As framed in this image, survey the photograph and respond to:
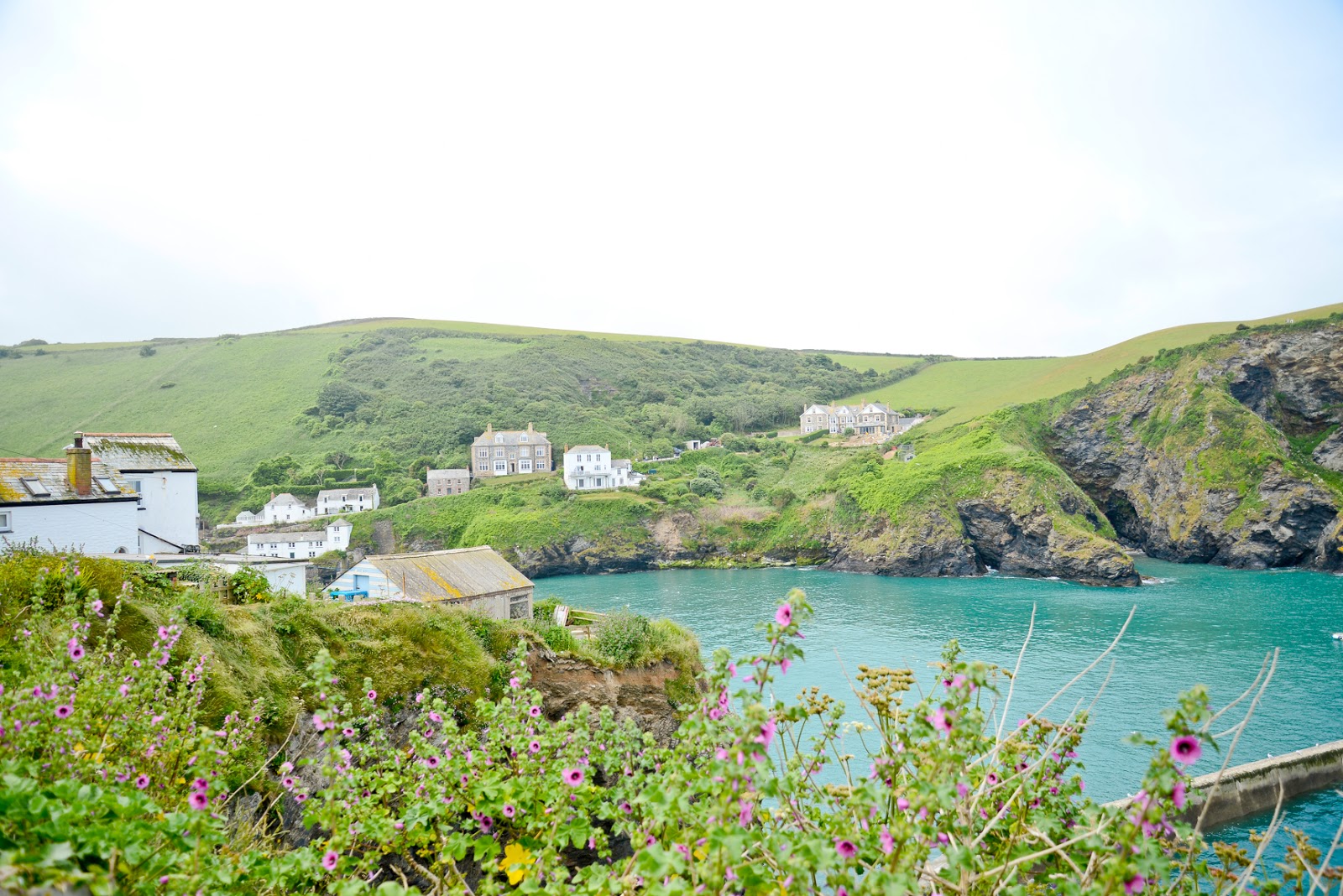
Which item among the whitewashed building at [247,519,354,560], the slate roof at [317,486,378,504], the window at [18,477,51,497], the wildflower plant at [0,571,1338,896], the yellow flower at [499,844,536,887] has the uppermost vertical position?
the window at [18,477,51,497]

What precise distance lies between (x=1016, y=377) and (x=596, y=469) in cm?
7478

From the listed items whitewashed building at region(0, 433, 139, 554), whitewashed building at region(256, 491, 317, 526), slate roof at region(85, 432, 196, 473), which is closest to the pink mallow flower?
whitewashed building at region(0, 433, 139, 554)

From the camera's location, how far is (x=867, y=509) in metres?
69.7

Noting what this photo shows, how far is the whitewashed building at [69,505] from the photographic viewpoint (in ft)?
52.5

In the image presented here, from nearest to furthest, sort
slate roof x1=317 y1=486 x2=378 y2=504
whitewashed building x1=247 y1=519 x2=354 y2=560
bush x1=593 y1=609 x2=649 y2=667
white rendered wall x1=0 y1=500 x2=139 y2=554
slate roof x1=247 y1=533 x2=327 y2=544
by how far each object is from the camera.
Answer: bush x1=593 y1=609 x2=649 y2=667, white rendered wall x1=0 y1=500 x2=139 y2=554, slate roof x1=247 y1=533 x2=327 y2=544, whitewashed building x1=247 y1=519 x2=354 y2=560, slate roof x1=317 y1=486 x2=378 y2=504

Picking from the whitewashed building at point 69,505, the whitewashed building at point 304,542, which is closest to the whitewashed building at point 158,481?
the whitewashed building at point 69,505

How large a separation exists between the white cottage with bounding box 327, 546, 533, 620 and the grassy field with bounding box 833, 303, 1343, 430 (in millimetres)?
76430

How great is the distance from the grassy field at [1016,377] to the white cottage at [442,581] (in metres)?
76.4

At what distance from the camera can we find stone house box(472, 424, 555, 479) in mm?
92125

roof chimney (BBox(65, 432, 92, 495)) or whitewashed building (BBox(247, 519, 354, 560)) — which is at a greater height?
roof chimney (BBox(65, 432, 92, 495))

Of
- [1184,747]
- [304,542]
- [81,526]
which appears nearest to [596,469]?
[304,542]

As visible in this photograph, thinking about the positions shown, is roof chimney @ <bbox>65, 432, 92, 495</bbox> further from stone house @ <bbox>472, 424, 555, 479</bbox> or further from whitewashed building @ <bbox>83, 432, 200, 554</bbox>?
stone house @ <bbox>472, 424, 555, 479</bbox>

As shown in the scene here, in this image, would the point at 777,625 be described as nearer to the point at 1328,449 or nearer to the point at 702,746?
the point at 702,746

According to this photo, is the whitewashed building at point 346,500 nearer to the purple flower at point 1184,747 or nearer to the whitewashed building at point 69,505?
the whitewashed building at point 69,505
